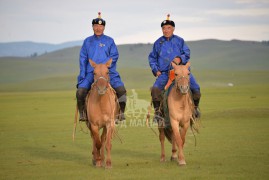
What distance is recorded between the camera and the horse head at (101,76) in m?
11.5

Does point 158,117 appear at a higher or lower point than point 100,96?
lower

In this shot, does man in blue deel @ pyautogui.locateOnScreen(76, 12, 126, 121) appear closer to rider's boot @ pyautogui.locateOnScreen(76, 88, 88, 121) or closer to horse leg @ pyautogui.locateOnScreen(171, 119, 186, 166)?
rider's boot @ pyautogui.locateOnScreen(76, 88, 88, 121)

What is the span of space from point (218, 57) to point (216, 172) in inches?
4840

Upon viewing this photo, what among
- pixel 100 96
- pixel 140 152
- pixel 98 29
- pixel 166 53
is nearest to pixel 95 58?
pixel 98 29

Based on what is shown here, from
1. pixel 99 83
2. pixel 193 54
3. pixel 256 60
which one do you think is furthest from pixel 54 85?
pixel 99 83

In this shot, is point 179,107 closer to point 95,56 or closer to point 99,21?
point 95,56

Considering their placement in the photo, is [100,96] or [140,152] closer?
[100,96]

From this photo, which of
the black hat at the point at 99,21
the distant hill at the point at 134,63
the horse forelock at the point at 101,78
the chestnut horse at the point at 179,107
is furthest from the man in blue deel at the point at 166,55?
the distant hill at the point at 134,63

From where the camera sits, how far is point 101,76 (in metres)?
11.6

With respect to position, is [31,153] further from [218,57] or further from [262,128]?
[218,57]

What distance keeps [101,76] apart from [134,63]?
12263cm

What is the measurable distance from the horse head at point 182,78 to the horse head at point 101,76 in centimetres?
133

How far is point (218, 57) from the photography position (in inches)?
5212

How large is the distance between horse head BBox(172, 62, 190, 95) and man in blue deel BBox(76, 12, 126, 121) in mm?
1464
